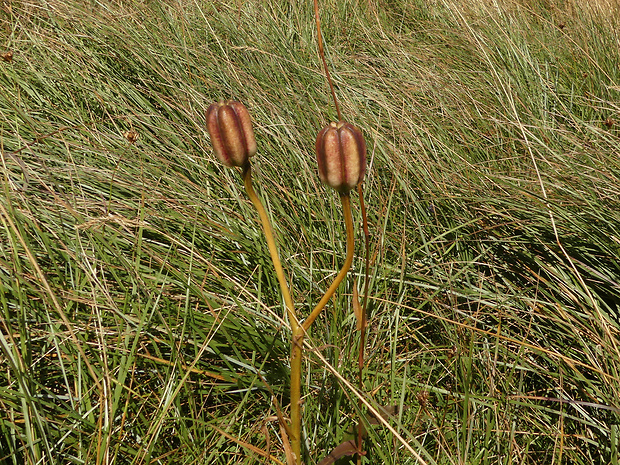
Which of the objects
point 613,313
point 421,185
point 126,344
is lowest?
point 613,313

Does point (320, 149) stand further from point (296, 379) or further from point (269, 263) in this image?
point (269, 263)

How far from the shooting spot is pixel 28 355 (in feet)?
3.35

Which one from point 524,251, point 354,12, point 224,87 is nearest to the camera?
point 524,251

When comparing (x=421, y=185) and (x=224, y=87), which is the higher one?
(x=224, y=87)

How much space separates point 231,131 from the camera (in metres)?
0.71

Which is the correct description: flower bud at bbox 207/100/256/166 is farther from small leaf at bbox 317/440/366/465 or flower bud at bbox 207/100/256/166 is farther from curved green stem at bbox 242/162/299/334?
small leaf at bbox 317/440/366/465

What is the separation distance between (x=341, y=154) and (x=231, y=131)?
138mm

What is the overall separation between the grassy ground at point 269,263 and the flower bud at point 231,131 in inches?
14.7

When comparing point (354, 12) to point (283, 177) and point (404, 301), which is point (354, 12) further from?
point (404, 301)

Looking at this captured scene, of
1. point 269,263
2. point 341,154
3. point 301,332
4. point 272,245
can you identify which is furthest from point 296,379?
point 269,263

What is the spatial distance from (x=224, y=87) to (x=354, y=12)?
4.52ft

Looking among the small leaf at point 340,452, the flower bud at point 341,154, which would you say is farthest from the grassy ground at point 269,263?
the flower bud at point 341,154

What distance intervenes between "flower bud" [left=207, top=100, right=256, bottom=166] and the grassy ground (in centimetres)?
37

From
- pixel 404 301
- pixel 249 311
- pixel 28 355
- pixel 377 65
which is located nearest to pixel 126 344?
pixel 28 355
